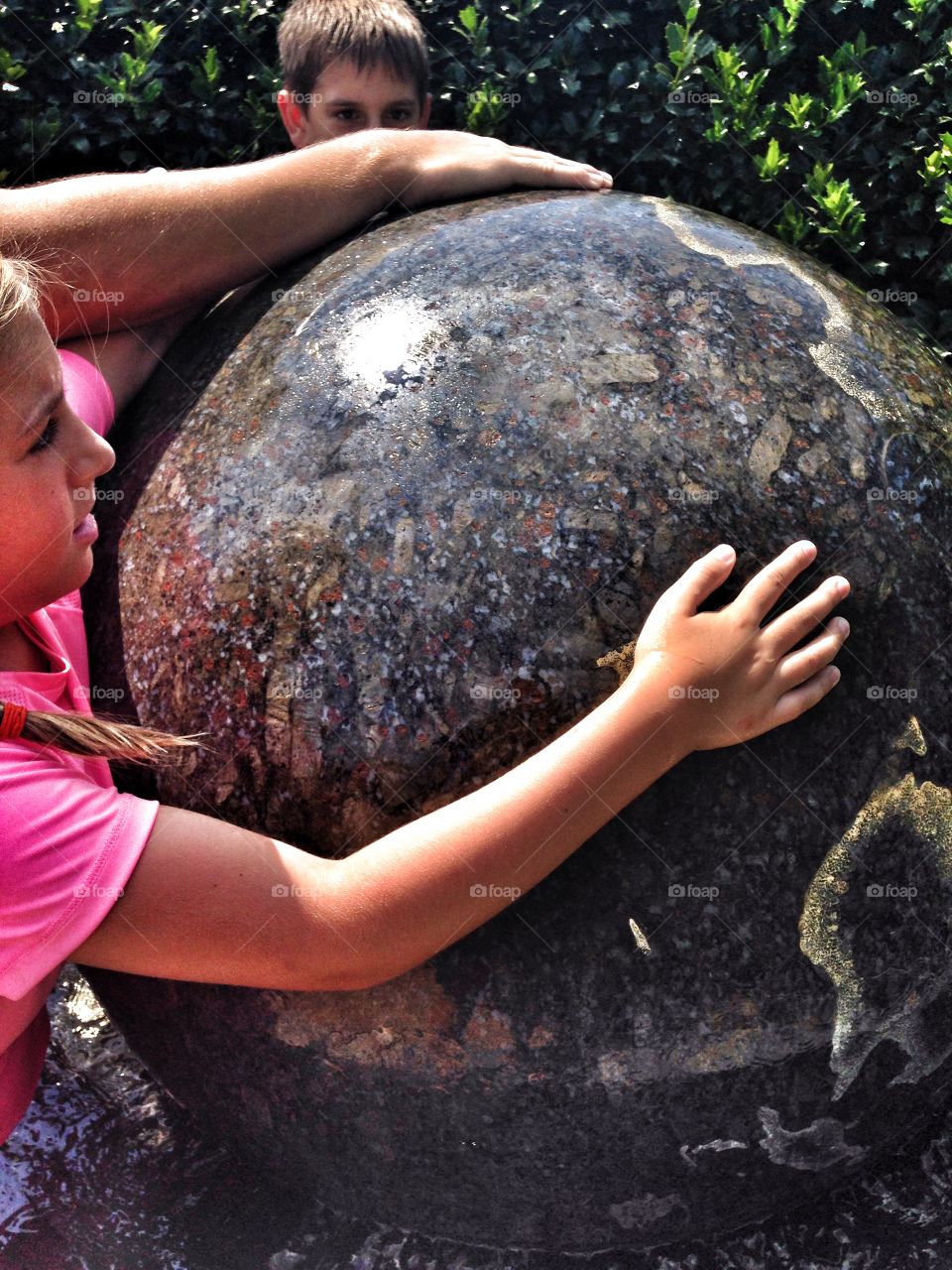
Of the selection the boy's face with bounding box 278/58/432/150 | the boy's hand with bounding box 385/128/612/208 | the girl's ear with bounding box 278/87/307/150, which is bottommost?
the girl's ear with bounding box 278/87/307/150

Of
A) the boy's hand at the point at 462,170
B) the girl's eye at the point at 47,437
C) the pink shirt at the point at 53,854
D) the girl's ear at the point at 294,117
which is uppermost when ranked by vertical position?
the boy's hand at the point at 462,170

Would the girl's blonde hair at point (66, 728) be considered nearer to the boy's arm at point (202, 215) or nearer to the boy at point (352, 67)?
the boy's arm at point (202, 215)

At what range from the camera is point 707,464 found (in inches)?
101

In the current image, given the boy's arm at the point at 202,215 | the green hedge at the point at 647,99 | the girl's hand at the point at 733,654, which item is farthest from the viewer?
the green hedge at the point at 647,99

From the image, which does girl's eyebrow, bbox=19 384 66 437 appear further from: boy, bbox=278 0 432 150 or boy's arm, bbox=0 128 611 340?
boy, bbox=278 0 432 150

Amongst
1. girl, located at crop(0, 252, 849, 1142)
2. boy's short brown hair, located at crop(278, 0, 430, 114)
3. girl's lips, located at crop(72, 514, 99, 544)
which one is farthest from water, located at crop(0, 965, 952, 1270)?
boy's short brown hair, located at crop(278, 0, 430, 114)

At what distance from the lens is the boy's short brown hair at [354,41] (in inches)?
195

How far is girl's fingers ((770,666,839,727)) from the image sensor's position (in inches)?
95.4

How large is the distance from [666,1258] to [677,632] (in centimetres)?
133

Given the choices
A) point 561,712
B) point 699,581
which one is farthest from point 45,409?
point 699,581

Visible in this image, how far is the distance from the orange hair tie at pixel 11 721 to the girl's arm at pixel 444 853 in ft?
0.92

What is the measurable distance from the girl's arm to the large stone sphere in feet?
0.31

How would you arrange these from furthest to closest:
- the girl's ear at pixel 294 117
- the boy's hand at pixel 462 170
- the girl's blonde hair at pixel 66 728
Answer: the girl's ear at pixel 294 117, the boy's hand at pixel 462 170, the girl's blonde hair at pixel 66 728

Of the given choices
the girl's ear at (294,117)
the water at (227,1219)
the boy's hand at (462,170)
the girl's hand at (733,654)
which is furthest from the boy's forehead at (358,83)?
the water at (227,1219)
